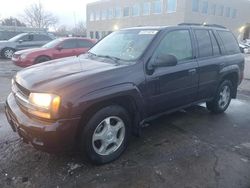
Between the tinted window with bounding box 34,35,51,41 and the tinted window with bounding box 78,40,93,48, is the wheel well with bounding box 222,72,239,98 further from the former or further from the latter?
the tinted window with bounding box 34,35,51,41

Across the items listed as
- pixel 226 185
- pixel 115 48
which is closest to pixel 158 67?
pixel 115 48

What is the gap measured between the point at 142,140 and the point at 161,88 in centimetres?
92

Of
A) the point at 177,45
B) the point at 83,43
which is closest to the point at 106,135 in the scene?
the point at 177,45

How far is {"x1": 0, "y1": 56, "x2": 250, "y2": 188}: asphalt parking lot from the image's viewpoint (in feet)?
10.0

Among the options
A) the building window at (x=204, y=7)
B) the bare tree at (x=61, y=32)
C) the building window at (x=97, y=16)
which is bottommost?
the bare tree at (x=61, y=32)

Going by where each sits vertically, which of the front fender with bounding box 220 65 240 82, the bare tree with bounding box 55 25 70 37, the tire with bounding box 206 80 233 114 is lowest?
the bare tree with bounding box 55 25 70 37

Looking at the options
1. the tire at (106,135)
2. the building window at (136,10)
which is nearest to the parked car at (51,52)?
the tire at (106,135)

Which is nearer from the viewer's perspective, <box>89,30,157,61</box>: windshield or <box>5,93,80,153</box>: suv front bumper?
<box>5,93,80,153</box>: suv front bumper

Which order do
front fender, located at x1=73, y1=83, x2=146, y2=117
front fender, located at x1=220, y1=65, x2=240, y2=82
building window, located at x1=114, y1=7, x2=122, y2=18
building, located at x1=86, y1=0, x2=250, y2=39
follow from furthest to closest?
building window, located at x1=114, y1=7, x2=122, y2=18
building, located at x1=86, y1=0, x2=250, y2=39
front fender, located at x1=220, y1=65, x2=240, y2=82
front fender, located at x1=73, y1=83, x2=146, y2=117

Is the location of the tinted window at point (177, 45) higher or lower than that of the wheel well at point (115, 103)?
higher

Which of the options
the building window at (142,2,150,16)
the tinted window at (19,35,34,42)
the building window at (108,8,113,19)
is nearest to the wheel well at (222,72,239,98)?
the tinted window at (19,35,34,42)

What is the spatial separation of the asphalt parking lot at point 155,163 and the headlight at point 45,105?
0.81m

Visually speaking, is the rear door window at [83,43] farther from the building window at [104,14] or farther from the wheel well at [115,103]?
the building window at [104,14]

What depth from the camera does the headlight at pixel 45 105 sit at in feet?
9.21
